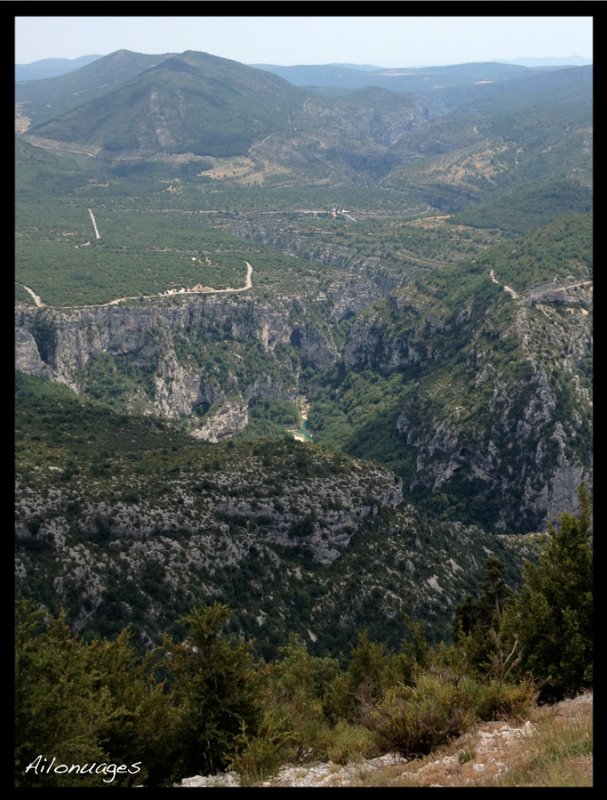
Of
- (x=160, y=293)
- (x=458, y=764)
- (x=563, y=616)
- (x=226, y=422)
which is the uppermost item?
(x=160, y=293)

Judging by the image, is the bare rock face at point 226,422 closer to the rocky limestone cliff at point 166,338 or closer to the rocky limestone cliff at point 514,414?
the rocky limestone cliff at point 166,338

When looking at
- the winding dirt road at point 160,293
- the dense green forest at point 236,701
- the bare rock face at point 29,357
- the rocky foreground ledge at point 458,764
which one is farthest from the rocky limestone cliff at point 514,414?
the rocky foreground ledge at point 458,764

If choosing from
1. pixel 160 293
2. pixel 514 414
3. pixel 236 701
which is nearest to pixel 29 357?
pixel 160 293

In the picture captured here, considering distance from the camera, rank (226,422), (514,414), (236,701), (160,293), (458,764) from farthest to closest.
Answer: (160,293) → (226,422) → (514,414) → (236,701) → (458,764)

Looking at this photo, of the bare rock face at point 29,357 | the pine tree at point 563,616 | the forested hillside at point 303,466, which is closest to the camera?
the pine tree at point 563,616

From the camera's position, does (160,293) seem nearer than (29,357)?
No

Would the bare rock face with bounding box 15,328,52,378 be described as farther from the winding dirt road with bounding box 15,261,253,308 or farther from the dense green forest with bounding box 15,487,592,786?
the dense green forest with bounding box 15,487,592,786

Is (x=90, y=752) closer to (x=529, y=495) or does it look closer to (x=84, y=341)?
(x=529, y=495)

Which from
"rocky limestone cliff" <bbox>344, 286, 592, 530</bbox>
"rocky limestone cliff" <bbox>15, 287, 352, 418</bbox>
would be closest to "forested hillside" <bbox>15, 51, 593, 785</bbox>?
"rocky limestone cliff" <bbox>344, 286, 592, 530</bbox>

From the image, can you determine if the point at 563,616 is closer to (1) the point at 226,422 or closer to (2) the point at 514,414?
(2) the point at 514,414
